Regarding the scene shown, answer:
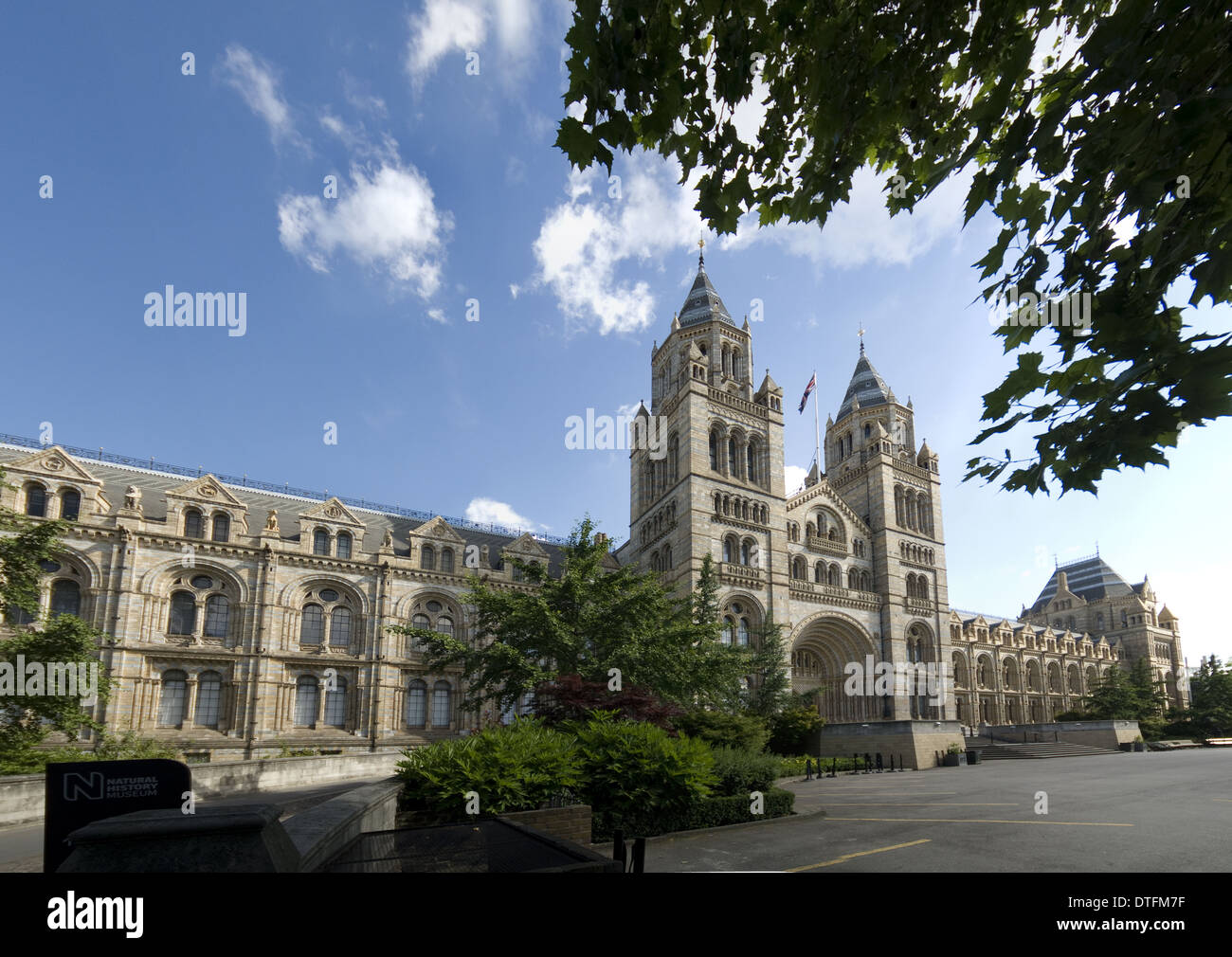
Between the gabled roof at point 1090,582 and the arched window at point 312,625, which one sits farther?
the gabled roof at point 1090,582

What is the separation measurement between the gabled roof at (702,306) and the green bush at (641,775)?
35159 mm

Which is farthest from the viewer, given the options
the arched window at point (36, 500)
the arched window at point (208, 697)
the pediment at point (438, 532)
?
the pediment at point (438, 532)

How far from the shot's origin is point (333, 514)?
111 ft

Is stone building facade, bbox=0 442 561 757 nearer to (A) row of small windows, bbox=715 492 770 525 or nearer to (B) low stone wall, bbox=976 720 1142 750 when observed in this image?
(A) row of small windows, bbox=715 492 770 525

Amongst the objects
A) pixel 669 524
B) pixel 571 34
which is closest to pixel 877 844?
pixel 571 34

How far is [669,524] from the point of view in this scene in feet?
130

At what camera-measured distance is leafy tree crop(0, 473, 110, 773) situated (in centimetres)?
1565

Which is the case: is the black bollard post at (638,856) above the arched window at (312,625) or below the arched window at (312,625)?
below

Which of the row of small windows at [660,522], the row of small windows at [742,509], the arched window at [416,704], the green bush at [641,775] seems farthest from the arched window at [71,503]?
the row of small windows at [742,509]

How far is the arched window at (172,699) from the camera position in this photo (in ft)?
92.0

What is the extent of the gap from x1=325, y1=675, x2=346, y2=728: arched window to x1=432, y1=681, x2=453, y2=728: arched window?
425cm

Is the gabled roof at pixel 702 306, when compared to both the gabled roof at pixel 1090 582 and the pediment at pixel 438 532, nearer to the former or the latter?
the pediment at pixel 438 532

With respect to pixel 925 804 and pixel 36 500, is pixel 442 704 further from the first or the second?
pixel 925 804

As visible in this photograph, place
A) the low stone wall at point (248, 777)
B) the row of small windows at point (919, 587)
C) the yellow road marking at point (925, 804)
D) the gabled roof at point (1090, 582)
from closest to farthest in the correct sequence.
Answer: the low stone wall at point (248, 777) < the yellow road marking at point (925, 804) < the row of small windows at point (919, 587) < the gabled roof at point (1090, 582)
